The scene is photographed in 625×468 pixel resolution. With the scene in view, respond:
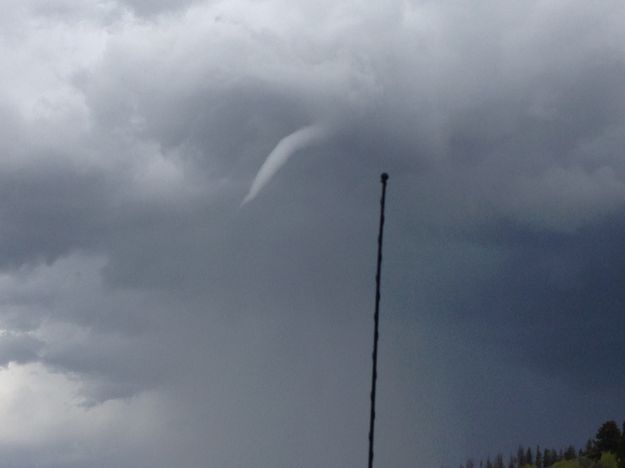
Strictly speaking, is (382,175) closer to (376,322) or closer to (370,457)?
(376,322)

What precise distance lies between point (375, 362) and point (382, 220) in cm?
788

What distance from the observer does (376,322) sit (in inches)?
2085

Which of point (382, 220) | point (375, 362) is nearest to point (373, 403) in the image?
point (375, 362)

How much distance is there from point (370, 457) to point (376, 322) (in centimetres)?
658

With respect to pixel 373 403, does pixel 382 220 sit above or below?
Result: above

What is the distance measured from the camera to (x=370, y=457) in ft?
172

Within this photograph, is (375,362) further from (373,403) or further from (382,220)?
(382,220)

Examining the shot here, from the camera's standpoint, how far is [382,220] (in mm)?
55531

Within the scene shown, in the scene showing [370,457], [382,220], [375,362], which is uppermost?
[382,220]

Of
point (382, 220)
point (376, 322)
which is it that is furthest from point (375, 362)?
point (382, 220)

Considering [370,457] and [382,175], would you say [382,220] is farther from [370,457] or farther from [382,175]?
[370,457]

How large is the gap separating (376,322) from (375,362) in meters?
2.18

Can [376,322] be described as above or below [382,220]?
below

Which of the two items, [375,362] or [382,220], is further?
[382,220]
